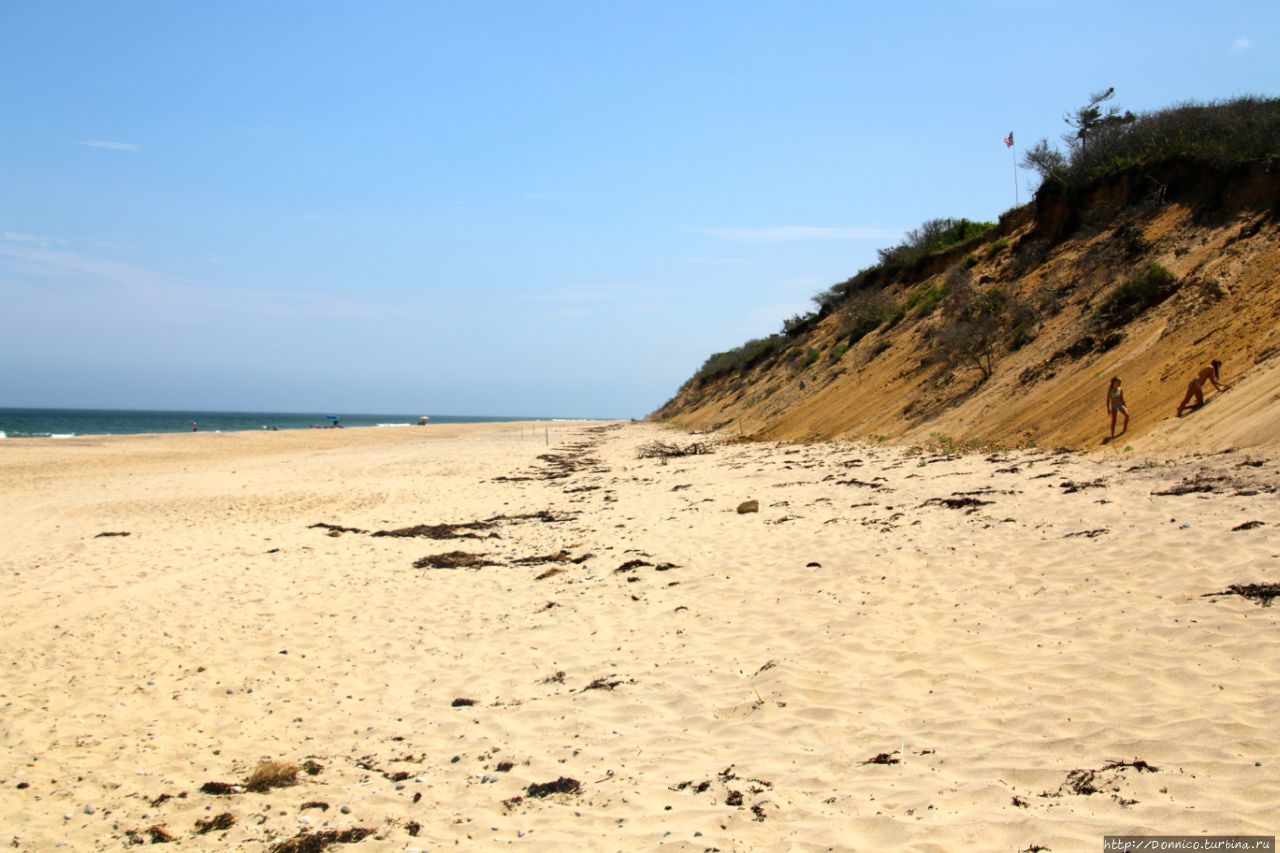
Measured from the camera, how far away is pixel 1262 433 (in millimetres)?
10422

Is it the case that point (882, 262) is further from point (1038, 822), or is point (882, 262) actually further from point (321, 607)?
point (1038, 822)

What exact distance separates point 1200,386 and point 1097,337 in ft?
18.8

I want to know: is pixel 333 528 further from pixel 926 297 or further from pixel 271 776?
pixel 926 297

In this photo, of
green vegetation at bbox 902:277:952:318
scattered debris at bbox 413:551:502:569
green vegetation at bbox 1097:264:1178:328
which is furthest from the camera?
green vegetation at bbox 902:277:952:318

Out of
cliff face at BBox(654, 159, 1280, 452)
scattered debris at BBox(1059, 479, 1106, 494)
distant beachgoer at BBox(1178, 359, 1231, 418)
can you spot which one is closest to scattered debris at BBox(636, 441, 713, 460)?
cliff face at BBox(654, 159, 1280, 452)

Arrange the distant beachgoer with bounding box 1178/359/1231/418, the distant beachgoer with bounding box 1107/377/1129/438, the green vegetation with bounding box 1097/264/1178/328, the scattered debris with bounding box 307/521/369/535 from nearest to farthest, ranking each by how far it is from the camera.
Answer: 1. the distant beachgoer with bounding box 1178/359/1231/418
2. the distant beachgoer with bounding box 1107/377/1129/438
3. the scattered debris with bounding box 307/521/369/535
4. the green vegetation with bounding box 1097/264/1178/328

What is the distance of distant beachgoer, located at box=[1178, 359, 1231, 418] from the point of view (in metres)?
12.5

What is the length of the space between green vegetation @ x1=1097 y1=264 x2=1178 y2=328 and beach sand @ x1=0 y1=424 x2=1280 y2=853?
6.97 meters

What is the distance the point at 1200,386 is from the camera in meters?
12.5

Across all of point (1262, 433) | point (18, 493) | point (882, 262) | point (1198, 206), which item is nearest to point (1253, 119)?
point (1198, 206)

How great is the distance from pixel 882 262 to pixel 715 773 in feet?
120

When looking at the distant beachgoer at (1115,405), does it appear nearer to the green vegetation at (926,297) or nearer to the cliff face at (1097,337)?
the cliff face at (1097,337)

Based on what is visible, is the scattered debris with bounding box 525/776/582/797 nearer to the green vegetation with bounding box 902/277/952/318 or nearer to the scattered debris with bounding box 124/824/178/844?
the scattered debris with bounding box 124/824/178/844

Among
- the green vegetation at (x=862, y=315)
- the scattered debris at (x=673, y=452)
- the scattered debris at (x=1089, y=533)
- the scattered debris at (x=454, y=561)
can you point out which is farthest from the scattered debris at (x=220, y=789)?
the green vegetation at (x=862, y=315)
